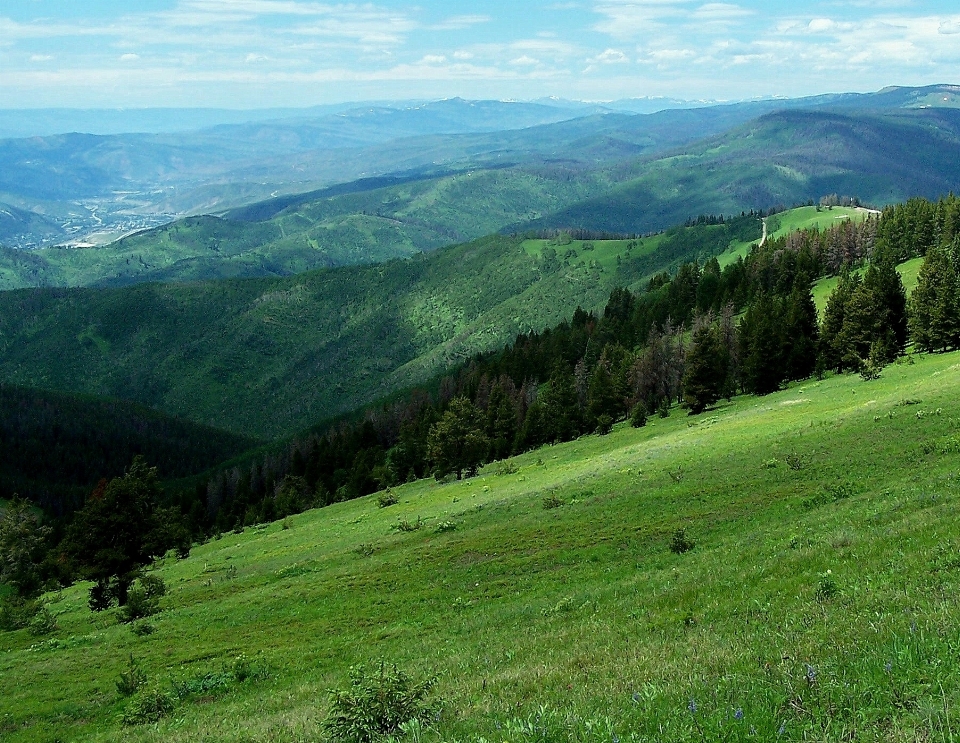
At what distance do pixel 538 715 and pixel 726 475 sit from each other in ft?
85.4

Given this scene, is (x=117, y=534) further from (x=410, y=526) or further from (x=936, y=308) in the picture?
(x=936, y=308)

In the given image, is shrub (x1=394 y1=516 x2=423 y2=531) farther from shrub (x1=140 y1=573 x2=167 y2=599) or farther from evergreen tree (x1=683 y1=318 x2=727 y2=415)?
evergreen tree (x1=683 y1=318 x2=727 y2=415)

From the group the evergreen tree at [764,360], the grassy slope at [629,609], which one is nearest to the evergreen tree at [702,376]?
the evergreen tree at [764,360]

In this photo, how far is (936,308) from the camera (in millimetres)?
64062

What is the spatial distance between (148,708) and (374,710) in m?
12.5

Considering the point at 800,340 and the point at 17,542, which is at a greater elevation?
the point at 800,340

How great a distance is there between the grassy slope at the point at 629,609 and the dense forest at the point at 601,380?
1123cm

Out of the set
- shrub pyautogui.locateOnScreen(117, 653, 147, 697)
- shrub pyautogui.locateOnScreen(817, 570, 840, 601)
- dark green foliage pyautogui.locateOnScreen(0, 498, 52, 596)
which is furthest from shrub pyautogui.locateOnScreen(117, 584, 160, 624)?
shrub pyautogui.locateOnScreen(817, 570, 840, 601)

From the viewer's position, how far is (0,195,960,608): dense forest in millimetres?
53531

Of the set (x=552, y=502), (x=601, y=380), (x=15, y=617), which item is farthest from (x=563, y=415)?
(x=15, y=617)

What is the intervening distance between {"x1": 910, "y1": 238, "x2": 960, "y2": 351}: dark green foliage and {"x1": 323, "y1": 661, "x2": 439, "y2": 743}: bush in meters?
69.5

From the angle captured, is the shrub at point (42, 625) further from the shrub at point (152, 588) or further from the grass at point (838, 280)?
the grass at point (838, 280)

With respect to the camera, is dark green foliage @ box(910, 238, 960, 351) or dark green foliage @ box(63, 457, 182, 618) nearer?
dark green foliage @ box(63, 457, 182, 618)

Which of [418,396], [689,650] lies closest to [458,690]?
[689,650]
